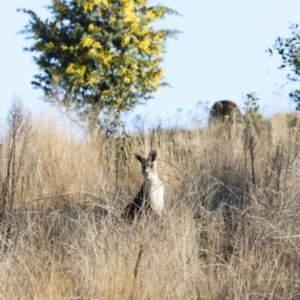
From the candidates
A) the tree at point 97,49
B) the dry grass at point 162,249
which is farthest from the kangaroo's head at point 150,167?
the tree at point 97,49

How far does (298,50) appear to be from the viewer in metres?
11.6

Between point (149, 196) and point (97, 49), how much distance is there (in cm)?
1237

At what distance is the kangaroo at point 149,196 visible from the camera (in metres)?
8.26

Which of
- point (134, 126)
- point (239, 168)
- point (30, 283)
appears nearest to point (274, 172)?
point (239, 168)

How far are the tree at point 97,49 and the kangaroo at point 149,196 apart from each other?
10.5 meters

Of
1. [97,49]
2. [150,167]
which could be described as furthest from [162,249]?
[97,49]

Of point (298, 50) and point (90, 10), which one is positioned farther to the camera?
point (90, 10)

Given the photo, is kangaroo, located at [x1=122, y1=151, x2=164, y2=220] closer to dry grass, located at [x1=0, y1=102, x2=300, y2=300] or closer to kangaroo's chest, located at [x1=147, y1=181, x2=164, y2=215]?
kangaroo's chest, located at [x1=147, y1=181, x2=164, y2=215]

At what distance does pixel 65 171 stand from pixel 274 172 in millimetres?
3368

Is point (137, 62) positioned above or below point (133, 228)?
above

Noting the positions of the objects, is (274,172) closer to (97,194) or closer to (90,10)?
(97,194)

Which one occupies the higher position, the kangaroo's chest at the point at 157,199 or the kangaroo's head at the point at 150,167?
the kangaroo's head at the point at 150,167

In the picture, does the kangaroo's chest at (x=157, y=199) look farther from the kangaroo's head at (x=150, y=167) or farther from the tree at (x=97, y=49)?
the tree at (x=97, y=49)

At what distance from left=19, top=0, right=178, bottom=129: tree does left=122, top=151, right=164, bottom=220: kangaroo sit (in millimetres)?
10483
